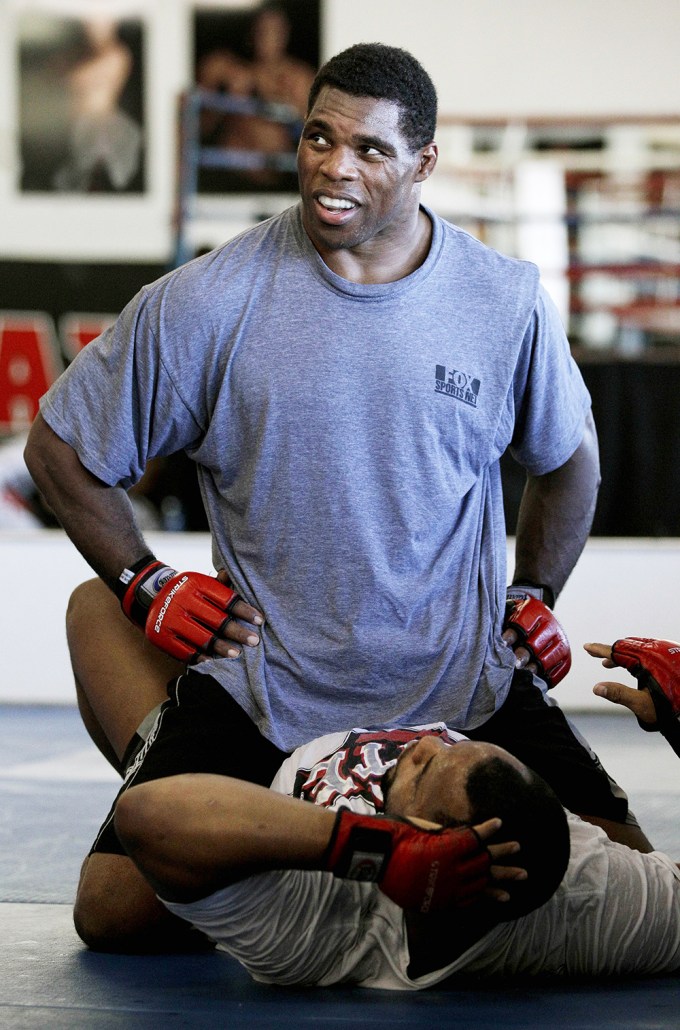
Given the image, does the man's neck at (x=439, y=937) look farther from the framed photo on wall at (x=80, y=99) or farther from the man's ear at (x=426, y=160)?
the framed photo on wall at (x=80, y=99)

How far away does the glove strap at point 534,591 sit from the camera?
8.26 feet

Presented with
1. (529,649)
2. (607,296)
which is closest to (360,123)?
(529,649)

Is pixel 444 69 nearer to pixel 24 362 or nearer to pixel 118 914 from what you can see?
pixel 24 362

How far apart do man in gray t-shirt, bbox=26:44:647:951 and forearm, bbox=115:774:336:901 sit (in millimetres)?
363

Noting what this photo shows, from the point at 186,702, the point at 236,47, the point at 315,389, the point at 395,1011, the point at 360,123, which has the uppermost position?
the point at 236,47

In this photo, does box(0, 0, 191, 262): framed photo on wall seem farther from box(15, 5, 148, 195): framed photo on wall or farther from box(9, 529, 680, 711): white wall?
box(9, 529, 680, 711): white wall

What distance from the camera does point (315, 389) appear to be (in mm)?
2223

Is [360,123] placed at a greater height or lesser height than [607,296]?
greater

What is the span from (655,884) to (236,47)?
6.61 metres

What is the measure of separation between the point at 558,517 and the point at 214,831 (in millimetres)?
1034

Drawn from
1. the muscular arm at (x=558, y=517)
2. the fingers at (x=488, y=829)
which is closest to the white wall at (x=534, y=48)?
the muscular arm at (x=558, y=517)

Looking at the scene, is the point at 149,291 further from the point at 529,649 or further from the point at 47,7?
the point at 47,7

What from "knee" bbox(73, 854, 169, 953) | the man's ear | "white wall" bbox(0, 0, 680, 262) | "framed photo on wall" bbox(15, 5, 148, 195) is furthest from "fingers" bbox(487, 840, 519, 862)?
"framed photo on wall" bbox(15, 5, 148, 195)

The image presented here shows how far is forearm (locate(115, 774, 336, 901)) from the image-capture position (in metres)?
1.77
